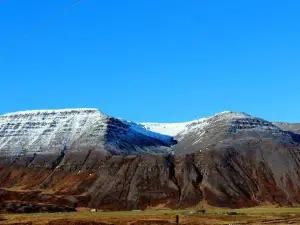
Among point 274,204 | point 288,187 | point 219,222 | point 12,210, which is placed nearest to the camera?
point 219,222

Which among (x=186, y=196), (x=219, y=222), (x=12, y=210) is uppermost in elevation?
(x=186, y=196)

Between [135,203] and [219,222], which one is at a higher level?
[135,203]

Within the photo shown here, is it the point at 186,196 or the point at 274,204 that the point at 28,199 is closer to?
the point at 186,196

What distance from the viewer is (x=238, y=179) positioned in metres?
198

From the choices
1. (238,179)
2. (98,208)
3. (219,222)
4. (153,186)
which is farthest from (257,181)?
(219,222)

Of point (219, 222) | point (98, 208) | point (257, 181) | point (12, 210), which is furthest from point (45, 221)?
point (257, 181)

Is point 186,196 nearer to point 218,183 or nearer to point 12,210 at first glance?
point 218,183

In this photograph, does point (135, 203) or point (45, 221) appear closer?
point (45, 221)

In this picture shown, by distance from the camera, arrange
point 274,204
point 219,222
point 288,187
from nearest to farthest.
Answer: point 219,222, point 274,204, point 288,187

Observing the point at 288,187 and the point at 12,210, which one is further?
the point at 288,187

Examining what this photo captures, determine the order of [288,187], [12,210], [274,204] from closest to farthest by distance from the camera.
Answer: [12,210]
[274,204]
[288,187]

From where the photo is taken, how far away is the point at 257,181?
7795 inches

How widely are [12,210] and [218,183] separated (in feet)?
238

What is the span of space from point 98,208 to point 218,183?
42627 millimetres
